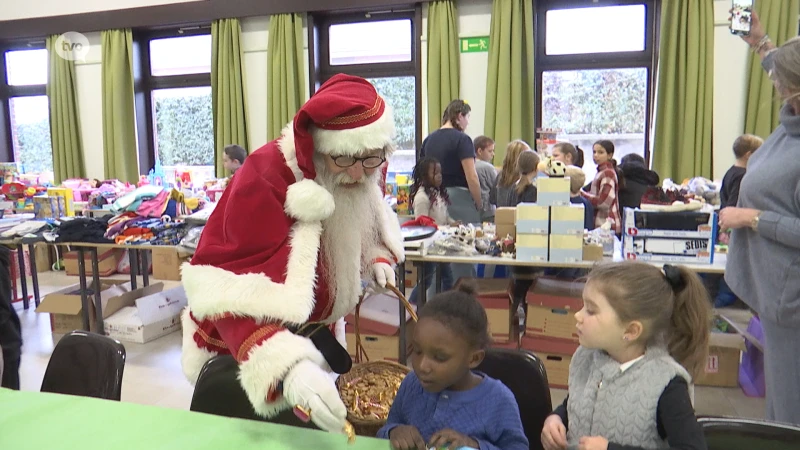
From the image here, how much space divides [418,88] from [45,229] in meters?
3.48

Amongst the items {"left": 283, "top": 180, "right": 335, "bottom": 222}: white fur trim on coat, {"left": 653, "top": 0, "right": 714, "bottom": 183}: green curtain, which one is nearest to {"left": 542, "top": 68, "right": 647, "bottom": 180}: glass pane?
{"left": 653, "top": 0, "right": 714, "bottom": 183}: green curtain

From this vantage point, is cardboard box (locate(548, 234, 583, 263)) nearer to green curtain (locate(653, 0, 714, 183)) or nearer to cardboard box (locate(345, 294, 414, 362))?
cardboard box (locate(345, 294, 414, 362))

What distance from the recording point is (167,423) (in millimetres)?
1198

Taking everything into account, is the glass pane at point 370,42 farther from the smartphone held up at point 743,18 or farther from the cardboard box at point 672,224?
the smartphone held up at point 743,18

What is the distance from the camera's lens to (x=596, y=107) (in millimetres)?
5426

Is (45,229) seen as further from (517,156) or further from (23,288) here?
(517,156)

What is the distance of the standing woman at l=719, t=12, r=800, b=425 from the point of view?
162 cm

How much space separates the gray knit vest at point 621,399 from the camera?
1091mm

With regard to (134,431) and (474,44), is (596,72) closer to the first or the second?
(474,44)

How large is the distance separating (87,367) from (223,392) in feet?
1.52

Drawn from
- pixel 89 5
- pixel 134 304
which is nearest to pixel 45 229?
pixel 134 304

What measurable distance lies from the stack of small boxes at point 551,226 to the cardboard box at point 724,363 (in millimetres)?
893

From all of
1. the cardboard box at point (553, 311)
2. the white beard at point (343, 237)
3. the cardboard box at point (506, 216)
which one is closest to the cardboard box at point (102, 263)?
the cardboard box at point (506, 216)

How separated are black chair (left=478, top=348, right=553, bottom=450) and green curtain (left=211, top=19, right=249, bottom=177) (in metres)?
5.21
